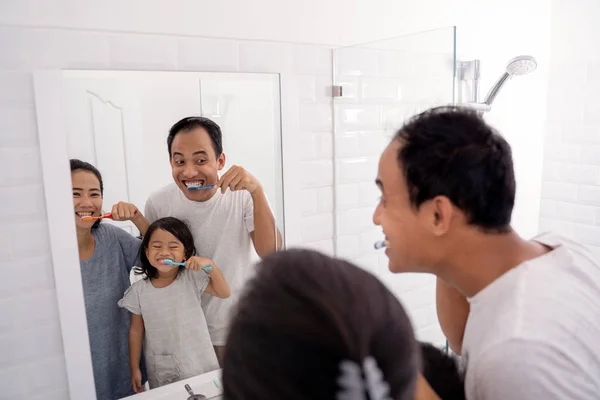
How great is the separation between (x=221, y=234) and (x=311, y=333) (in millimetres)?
805

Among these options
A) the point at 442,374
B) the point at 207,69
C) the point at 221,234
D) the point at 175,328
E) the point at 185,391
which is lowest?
the point at 185,391

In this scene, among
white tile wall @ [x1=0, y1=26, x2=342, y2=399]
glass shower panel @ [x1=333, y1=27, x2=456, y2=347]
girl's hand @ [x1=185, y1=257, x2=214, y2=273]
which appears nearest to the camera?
white tile wall @ [x1=0, y1=26, x2=342, y2=399]

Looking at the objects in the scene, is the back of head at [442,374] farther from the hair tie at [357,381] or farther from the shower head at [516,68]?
the shower head at [516,68]

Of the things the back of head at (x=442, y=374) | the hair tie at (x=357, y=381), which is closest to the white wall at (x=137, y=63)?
the back of head at (x=442, y=374)

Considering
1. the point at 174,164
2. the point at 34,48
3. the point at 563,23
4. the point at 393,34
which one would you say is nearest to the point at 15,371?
the point at 174,164

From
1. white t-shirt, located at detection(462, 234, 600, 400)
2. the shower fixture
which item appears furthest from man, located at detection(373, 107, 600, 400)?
the shower fixture

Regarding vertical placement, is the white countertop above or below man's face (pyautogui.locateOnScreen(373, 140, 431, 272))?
below

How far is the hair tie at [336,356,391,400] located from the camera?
390mm

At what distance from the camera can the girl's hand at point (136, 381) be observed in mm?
1113

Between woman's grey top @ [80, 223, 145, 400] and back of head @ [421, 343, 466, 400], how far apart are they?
69 centimetres

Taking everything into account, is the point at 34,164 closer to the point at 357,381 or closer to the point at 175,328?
the point at 175,328

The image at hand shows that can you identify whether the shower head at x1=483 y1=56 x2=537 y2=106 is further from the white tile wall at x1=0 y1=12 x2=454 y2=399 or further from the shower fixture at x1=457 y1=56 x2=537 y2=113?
the white tile wall at x1=0 y1=12 x2=454 y2=399

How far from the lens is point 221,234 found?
1176 mm

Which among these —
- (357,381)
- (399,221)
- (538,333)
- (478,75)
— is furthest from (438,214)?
(478,75)
